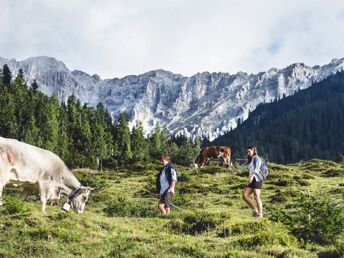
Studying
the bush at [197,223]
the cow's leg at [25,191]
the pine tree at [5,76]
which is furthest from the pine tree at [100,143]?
the bush at [197,223]

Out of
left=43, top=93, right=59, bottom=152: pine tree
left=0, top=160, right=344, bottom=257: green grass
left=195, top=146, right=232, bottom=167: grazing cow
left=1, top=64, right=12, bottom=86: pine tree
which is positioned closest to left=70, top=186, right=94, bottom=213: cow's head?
left=0, top=160, right=344, bottom=257: green grass

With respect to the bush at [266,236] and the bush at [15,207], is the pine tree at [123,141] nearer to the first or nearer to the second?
the bush at [15,207]

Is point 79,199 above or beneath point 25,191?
beneath

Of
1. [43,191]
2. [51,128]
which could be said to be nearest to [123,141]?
[51,128]

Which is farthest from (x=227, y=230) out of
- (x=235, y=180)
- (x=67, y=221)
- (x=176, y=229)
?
(x=235, y=180)

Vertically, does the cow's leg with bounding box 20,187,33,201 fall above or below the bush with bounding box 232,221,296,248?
above

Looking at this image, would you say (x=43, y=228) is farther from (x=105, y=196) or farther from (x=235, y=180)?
(x=235, y=180)

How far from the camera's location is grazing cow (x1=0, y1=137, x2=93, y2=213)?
17.2 metres

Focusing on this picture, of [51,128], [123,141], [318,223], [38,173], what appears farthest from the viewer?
[123,141]

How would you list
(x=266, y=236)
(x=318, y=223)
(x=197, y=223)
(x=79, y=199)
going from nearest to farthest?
(x=266, y=236)
(x=318, y=223)
(x=197, y=223)
(x=79, y=199)

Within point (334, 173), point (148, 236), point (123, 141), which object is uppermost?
point (123, 141)

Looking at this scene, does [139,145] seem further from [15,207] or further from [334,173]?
[15,207]

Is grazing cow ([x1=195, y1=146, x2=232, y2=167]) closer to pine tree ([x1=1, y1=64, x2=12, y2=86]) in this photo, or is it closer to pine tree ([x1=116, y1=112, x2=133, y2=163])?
pine tree ([x1=116, y1=112, x2=133, y2=163])

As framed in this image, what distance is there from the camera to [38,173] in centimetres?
1844
